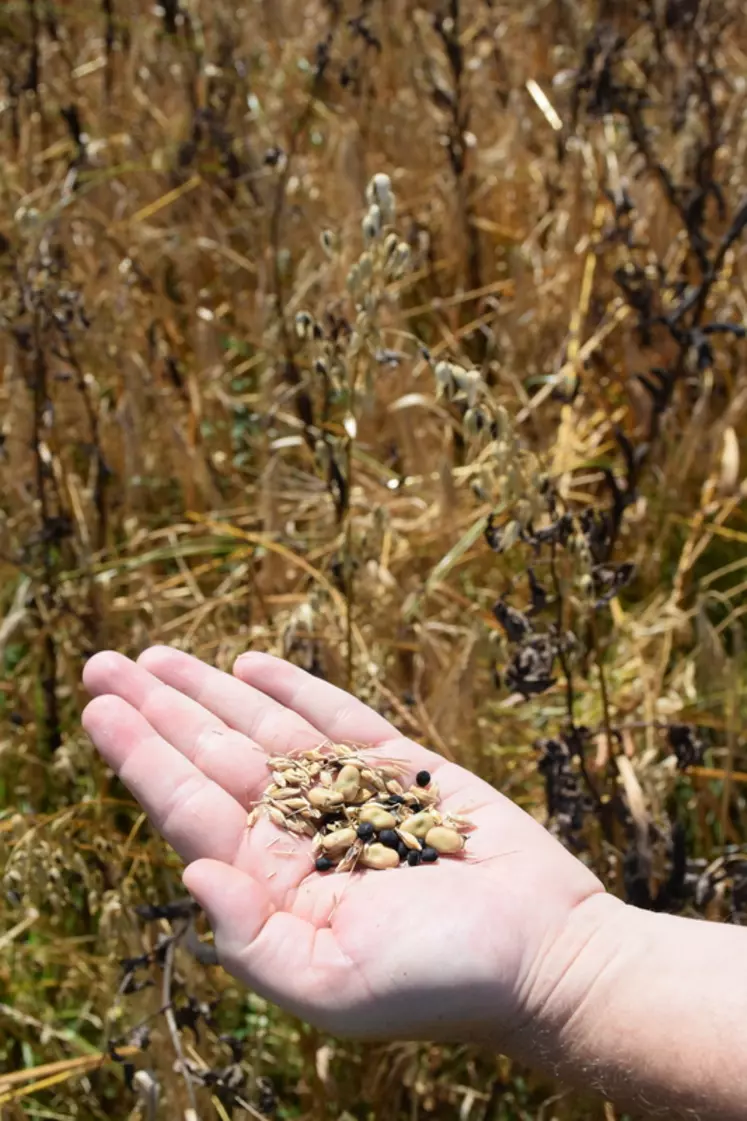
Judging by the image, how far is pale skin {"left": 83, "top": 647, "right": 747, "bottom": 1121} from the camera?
99 cm

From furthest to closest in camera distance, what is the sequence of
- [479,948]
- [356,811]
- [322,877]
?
[356,811], [322,877], [479,948]

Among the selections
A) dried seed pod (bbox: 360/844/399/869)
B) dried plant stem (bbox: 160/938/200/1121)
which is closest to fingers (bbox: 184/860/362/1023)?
dried seed pod (bbox: 360/844/399/869)

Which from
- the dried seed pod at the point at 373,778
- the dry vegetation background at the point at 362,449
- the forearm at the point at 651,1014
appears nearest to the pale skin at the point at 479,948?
the forearm at the point at 651,1014

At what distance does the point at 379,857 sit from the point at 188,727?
257mm

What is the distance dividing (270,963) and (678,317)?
1145 millimetres

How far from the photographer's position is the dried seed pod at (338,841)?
3.86ft

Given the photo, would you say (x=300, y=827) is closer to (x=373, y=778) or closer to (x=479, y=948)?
(x=373, y=778)

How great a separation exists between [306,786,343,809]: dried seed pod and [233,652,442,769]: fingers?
0.11m

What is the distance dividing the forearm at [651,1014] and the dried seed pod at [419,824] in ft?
0.57

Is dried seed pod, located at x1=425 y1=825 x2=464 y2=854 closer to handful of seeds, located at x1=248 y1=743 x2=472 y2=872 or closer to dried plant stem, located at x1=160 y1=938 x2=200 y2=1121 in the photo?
handful of seeds, located at x1=248 y1=743 x2=472 y2=872

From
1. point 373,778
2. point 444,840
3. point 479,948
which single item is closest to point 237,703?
point 373,778

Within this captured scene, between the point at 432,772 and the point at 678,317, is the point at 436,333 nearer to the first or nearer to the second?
the point at 678,317

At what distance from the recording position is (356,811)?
1249 mm

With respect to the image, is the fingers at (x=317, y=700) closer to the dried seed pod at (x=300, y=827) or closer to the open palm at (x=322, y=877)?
the open palm at (x=322, y=877)
